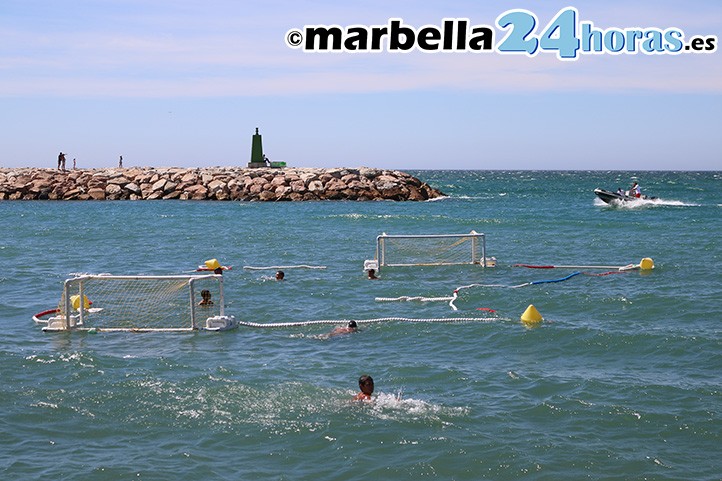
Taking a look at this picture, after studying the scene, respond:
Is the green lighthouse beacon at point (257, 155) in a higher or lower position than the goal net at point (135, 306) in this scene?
higher

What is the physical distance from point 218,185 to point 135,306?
4698 cm

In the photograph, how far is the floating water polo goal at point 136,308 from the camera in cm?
1722

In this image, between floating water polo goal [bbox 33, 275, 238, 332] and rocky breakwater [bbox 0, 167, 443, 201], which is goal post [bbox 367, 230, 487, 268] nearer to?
floating water polo goal [bbox 33, 275, 238, 332]

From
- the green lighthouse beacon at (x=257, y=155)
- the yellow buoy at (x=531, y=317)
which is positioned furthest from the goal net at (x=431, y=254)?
the green lighthouse beacon at (x=257, y=155)

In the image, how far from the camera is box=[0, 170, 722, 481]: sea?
10570 mm

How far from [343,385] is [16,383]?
16.7ft

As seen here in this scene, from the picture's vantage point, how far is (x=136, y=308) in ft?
63.9

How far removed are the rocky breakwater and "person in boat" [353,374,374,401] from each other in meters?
51.5

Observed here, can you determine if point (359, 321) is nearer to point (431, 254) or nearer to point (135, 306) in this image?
point (135, 306)

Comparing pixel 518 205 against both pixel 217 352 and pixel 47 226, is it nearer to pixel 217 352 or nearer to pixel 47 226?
pixel 47 226

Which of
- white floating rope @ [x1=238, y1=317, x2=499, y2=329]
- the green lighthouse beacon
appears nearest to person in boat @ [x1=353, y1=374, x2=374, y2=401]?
white floating rope @ [x1=238, y1=317, x2=499, y2=329]

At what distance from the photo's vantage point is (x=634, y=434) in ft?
37.4

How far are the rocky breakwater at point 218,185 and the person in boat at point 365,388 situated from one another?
169 ft

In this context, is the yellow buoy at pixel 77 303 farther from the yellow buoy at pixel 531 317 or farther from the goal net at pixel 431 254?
the yellow buoy at pixel 531 317
